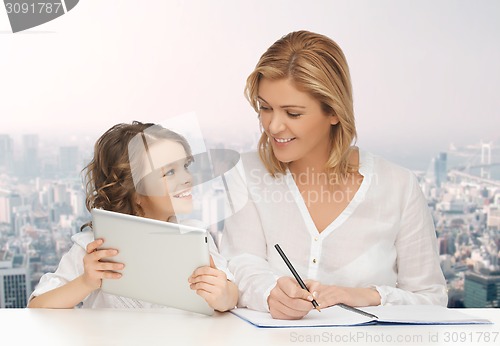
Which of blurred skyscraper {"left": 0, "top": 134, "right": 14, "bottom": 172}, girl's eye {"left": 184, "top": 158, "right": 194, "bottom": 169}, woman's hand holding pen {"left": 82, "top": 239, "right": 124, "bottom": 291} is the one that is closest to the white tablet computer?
woman's hand holding pen {"left": 82, "top": 239, "right": 124, "bottom": 291}

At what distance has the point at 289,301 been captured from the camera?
1340 mm

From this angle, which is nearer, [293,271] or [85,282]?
[293,271]

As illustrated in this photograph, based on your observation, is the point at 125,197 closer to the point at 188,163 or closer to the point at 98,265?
the point at 188,163

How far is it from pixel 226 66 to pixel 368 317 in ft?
5.53

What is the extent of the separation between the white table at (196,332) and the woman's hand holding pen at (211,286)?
0.03 metres

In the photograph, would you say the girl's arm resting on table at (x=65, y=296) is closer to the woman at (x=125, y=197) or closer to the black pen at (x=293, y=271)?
the woman at (x=125, y=197)

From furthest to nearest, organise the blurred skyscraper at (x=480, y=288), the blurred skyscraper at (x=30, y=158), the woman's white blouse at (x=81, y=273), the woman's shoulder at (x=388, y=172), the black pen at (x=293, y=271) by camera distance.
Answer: the blurred skyscraper at (x=480, y=288)
the blurred skyscraper at (x=30, y=158)
the woman's shoulder at (x=388, y=172)
the woman's white blouse at (x=81, y=273)
the black pen at (x=293, y=271)

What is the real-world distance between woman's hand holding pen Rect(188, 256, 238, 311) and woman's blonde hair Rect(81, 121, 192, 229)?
19.8 inches

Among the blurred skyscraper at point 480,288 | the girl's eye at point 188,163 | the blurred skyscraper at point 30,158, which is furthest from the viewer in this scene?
the blurred skyscraper at point 480,288

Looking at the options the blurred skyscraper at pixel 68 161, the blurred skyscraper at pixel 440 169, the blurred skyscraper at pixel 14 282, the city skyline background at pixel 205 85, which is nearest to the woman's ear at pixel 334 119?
the city skyline background at pixel 205 85

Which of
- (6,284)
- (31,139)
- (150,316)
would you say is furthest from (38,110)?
(150,316)

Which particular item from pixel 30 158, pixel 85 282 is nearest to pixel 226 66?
pixel 30 158

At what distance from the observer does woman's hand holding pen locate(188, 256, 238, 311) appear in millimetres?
1343

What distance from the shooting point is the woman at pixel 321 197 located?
172cm
